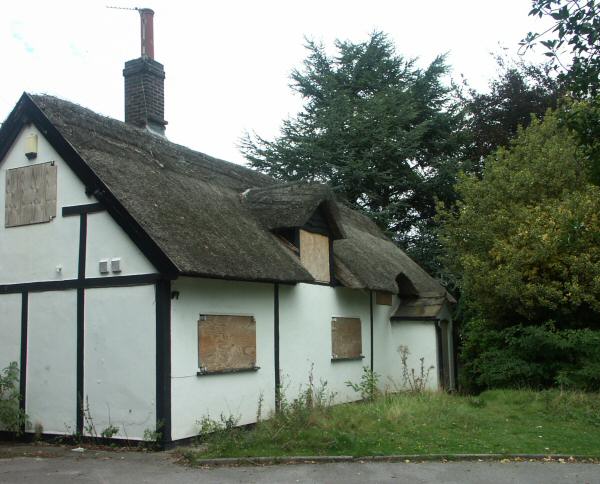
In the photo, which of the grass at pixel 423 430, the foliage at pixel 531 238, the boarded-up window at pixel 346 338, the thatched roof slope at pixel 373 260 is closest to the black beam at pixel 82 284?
the grass at pixel 423 430

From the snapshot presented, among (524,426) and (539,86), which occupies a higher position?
(539,86)

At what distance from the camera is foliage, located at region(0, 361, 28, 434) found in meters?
11.7

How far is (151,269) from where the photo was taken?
10.9m

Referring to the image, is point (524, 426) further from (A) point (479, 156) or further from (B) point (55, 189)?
(A) point (479, 156)

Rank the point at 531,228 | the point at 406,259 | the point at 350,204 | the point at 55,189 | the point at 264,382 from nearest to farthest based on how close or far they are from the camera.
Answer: the point at 55,189 → the point at 264,382 → the point at 531,228 → the point at 406,259 → the point at 350,204

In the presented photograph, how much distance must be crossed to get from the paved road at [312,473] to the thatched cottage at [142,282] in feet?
4.73

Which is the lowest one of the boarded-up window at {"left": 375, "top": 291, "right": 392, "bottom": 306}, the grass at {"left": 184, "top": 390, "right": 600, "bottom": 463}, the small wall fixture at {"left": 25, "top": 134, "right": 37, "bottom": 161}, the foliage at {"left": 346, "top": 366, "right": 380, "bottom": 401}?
the grass at {"left": 184, "top": 390, "right": 600, "bottom": 463}

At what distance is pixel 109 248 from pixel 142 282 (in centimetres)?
93

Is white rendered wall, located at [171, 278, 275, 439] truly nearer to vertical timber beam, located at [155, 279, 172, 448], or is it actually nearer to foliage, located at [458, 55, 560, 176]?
vertical timber beam, located at [155, 279, 172, 448]

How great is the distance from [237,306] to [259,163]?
20.5m

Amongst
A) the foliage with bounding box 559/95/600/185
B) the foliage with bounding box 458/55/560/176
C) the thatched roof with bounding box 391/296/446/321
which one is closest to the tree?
the foliage with bounding box 458/55/560/176

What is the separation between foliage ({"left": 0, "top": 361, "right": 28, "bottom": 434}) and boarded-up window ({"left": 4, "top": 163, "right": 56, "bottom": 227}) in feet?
8.61

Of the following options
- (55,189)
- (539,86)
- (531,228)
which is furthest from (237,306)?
(539,86)

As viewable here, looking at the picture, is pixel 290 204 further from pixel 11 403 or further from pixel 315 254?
pixel 11 403
